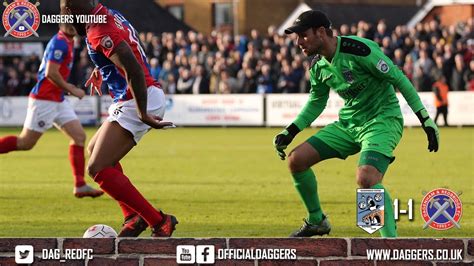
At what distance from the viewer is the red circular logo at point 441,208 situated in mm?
7801

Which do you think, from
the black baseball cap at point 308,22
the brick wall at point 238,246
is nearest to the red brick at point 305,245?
the brick wall at point 238,246

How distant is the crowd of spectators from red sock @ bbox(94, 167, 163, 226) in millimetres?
21642

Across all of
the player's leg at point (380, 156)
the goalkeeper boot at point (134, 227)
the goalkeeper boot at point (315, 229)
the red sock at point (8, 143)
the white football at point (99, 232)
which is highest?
the player's leg at point (380, 156)

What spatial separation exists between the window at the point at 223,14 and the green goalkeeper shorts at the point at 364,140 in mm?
48340

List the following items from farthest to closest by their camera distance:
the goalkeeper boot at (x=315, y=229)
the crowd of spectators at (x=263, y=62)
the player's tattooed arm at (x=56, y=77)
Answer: the crowd of spectators at (x=263, y=62) → the player's tattooed arm at (x=56, y=77) → the goalkeeper boot at (x=315, y=229)

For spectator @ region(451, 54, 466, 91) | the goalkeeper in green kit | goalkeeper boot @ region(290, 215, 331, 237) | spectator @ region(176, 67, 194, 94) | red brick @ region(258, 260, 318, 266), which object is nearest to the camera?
red brick @ region(258, 260, 318, 266)

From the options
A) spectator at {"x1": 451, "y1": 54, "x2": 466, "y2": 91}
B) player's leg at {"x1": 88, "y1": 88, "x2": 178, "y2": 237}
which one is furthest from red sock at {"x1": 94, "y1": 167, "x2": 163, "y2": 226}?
spectator at {"x1": 451, "y1": 54, "x2": 466, "y2": 91}

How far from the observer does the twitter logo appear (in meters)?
7.19

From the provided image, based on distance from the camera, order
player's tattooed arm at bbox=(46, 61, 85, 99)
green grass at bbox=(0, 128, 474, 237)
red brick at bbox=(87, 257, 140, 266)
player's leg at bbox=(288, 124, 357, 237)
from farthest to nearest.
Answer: player's tattooed arm at bbox=(46, 61, 85, 99)
green grass at bbox=(0, 128, 474, 237)
player's leg at bbox=(288, 124, 357, 237)
red brick at bbox=(87, 257, 140, 266)

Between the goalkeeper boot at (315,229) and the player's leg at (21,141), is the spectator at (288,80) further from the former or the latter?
the goalkeeper boot at (315,229)

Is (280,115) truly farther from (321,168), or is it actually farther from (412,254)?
(412,254)

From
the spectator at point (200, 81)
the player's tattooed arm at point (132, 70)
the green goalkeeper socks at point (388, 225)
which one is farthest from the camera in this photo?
the spectator at point (200, 81)

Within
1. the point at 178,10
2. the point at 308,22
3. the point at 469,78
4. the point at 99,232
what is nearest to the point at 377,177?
the point at 308,22

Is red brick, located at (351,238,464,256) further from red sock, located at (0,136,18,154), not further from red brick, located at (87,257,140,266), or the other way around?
red sock, located at (0,136,18,154)
